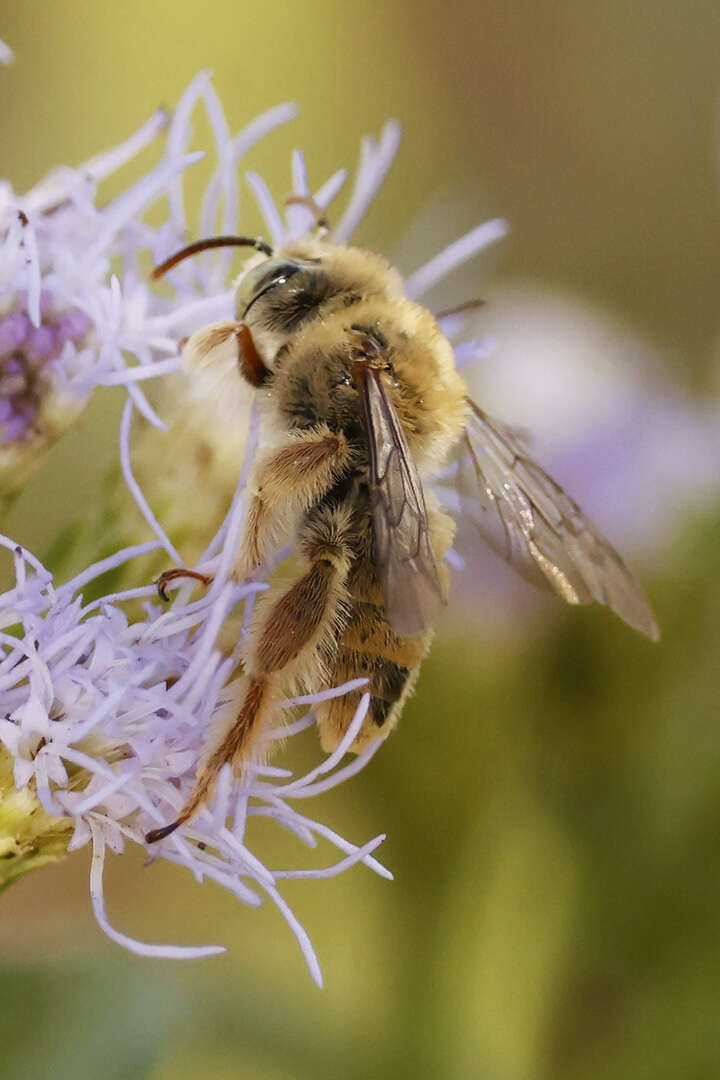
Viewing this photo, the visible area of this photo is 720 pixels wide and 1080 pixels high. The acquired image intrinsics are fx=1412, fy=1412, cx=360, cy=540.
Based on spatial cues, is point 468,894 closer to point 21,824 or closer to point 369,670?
point 369,670

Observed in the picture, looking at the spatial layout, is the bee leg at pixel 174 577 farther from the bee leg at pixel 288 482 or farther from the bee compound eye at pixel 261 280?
the bee compound eye at pixel 261 280

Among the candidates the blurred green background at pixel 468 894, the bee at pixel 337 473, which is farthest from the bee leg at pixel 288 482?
the blurred green background at pixel 468 894

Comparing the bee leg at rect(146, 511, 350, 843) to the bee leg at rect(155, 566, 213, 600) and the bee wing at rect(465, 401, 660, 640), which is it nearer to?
the bee leg at rect(155, 566, 213, 600)

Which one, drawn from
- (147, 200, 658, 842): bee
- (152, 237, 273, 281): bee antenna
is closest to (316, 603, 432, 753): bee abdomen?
(147, 200, 658, 842): bee

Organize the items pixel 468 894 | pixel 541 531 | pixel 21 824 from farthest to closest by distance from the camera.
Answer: pixel 468 894 < pixel 541 531 < pixel 21 824

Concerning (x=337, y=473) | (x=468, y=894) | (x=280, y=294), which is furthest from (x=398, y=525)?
(x=468, y=894)

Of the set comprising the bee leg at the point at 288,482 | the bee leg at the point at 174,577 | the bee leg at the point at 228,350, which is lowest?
the bee leg at the point at 174,577
